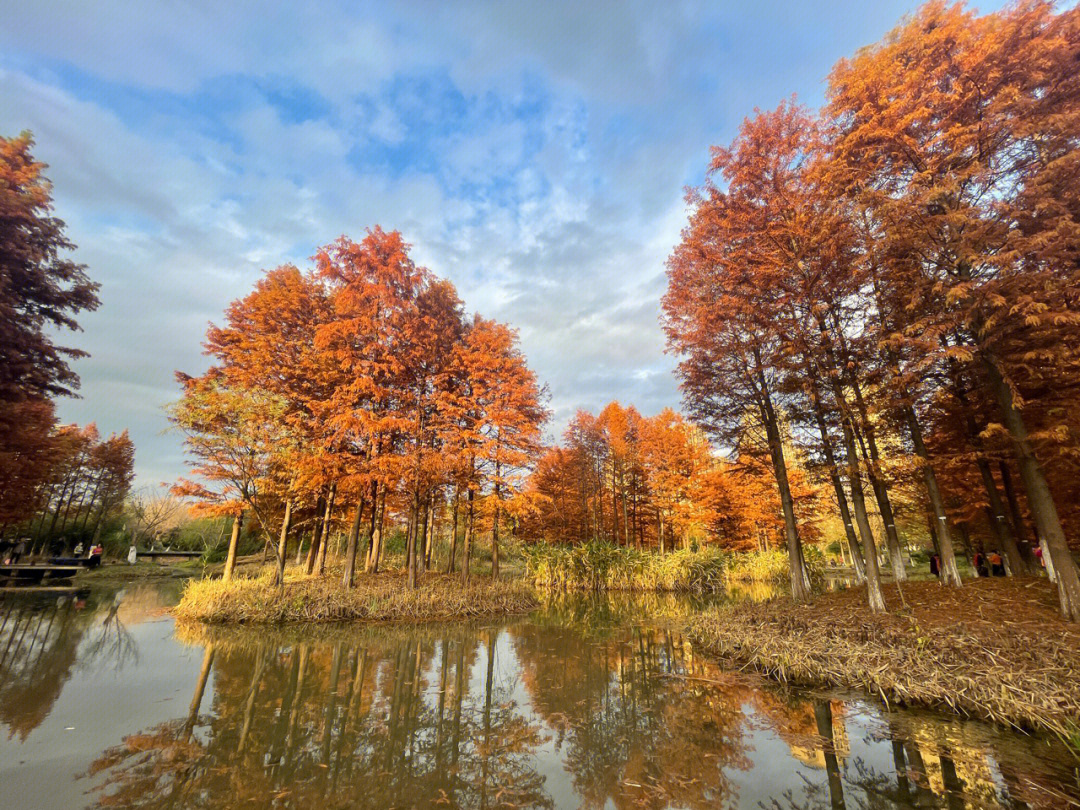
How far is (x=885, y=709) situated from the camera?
20.3ft

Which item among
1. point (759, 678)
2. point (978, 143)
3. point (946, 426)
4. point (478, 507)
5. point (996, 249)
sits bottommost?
point (759, 678)

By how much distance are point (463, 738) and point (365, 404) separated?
39.9 feet

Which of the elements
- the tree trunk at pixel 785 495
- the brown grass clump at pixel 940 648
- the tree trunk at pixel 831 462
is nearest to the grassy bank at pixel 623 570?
the tree trunk at pixel 831 462

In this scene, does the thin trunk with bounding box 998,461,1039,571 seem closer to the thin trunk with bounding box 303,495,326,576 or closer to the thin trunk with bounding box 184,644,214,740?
the thin trunk with bounding box 184,644,214,740

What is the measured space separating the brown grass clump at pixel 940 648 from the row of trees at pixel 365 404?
907cm

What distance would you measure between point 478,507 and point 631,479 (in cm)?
1532

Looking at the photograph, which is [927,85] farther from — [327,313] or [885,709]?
[327,313]

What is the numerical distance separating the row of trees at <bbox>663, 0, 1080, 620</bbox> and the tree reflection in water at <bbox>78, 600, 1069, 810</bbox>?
14.7ft

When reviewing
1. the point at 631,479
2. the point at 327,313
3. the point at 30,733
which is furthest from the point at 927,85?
the point at 631,479

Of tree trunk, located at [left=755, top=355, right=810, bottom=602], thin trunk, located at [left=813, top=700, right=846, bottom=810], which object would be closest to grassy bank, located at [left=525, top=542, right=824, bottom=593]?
tree trunk, located at [left=755, top=355, right=810, bottom=602]

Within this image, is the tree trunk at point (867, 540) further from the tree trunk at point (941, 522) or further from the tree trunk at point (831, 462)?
the tree trunk at point (941, 522)

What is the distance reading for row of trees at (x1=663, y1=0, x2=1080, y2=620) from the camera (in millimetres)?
7648

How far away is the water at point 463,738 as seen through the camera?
418 cm

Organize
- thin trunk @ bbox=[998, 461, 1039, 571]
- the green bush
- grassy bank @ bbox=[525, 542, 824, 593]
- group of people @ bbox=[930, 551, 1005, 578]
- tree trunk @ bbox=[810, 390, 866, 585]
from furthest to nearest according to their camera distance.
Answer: the green bush → grassy bank @ bbox=[525, 542, 824, 593] → group of people @ bbox=[930, 551, 1005, 578] → thin trunk @ bbox=[998, 461, 1039, 571] → tree trunk @ bbox=[810, 390, 866, 585]
